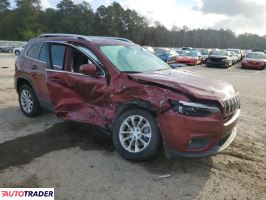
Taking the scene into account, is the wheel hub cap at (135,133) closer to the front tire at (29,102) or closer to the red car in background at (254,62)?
the front tire at (29,102)

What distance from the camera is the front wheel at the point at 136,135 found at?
4285 mm

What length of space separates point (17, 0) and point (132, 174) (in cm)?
9530

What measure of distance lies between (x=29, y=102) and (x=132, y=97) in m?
3.18

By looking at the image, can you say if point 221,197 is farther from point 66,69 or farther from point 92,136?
point 66,69

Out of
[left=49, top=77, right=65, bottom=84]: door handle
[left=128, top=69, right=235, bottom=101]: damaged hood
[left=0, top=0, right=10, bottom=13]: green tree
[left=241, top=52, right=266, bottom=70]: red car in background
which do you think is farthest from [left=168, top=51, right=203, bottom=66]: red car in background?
[left=0, top=0, right=10, bottom=13]: green tree

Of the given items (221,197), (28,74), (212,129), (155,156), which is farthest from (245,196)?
(28,74)

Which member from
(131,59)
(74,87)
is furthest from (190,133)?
(74,87)

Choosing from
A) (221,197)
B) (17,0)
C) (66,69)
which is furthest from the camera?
(17,0)

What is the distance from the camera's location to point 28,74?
254 inches

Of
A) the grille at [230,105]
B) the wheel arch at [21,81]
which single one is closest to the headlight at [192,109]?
the grille at [230,105]

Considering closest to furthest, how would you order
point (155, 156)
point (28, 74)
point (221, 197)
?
point (221, 197) < point (155, 156) < point (28, 74)

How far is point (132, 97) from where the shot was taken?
442cm

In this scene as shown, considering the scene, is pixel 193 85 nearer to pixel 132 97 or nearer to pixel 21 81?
pixel 132 97

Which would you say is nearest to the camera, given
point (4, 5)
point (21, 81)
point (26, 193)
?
point (26, 193)
